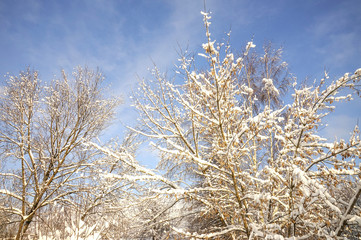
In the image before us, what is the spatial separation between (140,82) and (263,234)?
548cm

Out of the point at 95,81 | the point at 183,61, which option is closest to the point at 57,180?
the point at 95,81

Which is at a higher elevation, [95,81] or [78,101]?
[95,81]

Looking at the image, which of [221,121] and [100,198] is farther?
[100,198]

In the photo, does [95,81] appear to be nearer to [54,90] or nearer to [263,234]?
[54,90]

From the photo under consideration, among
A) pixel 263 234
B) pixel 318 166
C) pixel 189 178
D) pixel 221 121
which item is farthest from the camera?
pixel 189 178

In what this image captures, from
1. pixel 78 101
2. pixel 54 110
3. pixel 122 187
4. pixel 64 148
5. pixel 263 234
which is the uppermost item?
pixel 78 101

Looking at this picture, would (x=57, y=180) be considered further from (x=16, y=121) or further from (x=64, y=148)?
(x=16, y=121)

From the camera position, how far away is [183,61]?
5109 millimetres

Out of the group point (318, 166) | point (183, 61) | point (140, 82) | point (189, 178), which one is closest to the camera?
point (318, 166)

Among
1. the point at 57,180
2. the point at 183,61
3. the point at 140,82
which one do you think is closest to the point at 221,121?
the point at 183,61

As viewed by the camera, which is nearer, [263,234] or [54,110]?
[263,234]

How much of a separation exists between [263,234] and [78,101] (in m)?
8.24

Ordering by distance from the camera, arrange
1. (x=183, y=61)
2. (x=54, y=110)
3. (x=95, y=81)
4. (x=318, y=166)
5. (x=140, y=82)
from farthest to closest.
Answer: (x=95, y=81)
(x=54, y=110)
(x=140, y=82)
(x=183, y=61)
(x=318, y=166)

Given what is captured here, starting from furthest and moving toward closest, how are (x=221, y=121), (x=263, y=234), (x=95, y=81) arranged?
(x=95, y=81) → (x=221, y=121) → (x=263, y=234)
